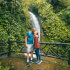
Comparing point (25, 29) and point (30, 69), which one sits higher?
point (25, 29)

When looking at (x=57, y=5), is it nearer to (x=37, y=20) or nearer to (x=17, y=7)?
(x=37, y=20)

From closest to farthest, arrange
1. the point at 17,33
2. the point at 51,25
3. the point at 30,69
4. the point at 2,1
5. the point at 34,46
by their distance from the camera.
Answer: the point at 30,69 < the point at 34,46 < the point at 2,1 < the point at 17,33 < the point at 51,25

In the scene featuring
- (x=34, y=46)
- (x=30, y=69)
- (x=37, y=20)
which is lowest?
(x=30, y=69)

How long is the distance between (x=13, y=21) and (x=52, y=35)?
530cm


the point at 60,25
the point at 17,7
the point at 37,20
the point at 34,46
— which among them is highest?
the point at 17,7

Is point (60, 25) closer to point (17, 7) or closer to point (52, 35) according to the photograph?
point (52, 35)

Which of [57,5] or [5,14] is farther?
[57,5]

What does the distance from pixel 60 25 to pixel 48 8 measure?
12.9ft

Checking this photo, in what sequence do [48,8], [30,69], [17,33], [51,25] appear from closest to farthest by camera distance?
[30,69] → [17,33] → [51,25] → [48,8]

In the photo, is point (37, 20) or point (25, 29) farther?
point (37, 20)

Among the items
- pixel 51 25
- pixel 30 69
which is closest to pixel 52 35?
pixel 51 25

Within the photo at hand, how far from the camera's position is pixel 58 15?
1332cm

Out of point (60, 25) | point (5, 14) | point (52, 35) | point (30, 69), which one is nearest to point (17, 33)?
point (5, 14)

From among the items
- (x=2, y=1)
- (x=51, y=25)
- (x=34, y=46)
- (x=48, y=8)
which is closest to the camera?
(x=34, y=46)
